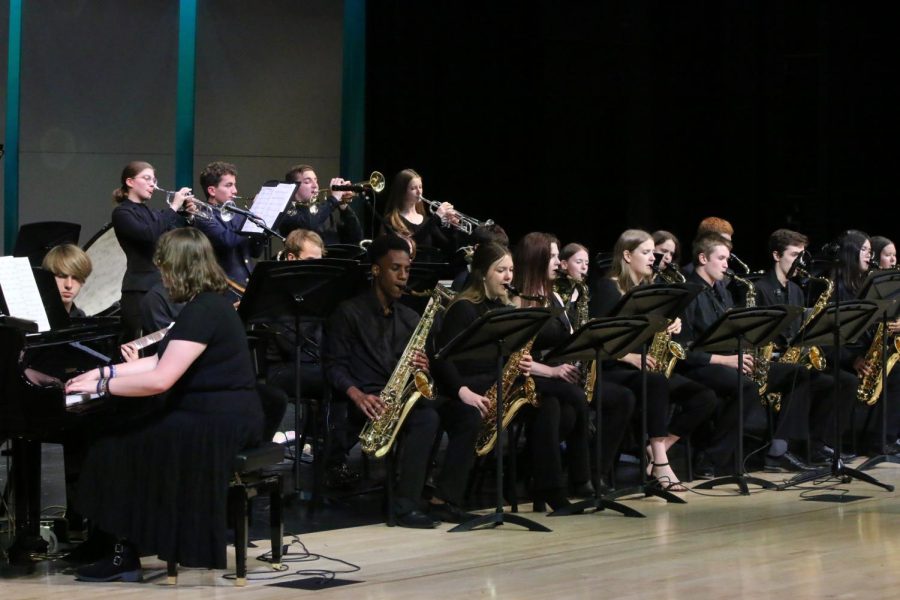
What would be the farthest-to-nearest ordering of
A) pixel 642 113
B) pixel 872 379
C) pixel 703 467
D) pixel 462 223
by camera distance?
1. pixel 642 113
2. pixel 872 379
3. pixel 462 223
4. pixel 703 467

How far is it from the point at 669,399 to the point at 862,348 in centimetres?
181

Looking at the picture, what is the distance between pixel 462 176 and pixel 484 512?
4.68m

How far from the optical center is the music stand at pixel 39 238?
22.8 feet

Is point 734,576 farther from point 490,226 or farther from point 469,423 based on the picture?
point 490,226

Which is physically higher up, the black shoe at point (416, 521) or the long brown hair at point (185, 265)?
the long brown hair at point (185, 265)

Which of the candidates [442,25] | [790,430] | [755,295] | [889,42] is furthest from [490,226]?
[889,42]

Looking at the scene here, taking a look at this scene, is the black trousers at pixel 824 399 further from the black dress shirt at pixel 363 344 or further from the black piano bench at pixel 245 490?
the black piano bench at pixel 245 490

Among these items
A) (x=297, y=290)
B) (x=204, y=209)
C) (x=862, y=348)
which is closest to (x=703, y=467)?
(x=862, y=348)

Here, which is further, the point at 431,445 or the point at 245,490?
the point at 431,445

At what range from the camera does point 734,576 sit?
A: 4.69 metres

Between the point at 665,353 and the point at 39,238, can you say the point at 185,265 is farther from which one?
the point at 665,353

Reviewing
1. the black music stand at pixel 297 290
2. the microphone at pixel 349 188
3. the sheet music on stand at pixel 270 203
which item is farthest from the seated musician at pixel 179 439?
the microphone at pixel 349 188

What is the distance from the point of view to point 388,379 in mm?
6012

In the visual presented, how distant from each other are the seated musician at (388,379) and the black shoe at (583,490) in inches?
28.5
